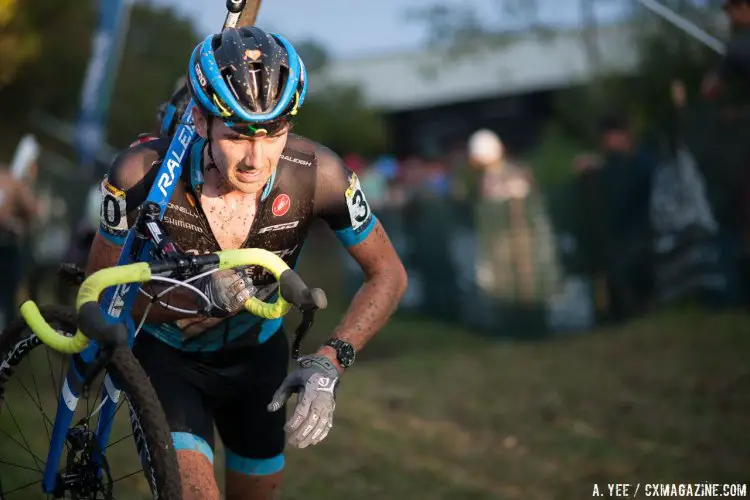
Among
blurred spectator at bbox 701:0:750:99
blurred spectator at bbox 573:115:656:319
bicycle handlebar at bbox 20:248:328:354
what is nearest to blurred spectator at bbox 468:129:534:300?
blurred spectator at bbox 573:115:656:319

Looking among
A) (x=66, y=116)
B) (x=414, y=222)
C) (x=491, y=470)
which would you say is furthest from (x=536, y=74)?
(x=491, y=470)

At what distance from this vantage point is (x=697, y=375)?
9.65 m

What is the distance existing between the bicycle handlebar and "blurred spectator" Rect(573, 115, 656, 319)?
8640 millimetres

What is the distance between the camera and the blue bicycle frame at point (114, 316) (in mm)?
4410

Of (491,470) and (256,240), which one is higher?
(256,240)

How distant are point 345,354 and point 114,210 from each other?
1.05 m

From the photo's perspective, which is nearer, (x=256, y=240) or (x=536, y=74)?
(x=256, y=240)

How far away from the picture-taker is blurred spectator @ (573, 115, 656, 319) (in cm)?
1228

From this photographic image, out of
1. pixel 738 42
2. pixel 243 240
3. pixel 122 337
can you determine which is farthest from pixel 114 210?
pixel 738 42

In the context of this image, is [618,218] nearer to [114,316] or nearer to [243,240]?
[243,240]

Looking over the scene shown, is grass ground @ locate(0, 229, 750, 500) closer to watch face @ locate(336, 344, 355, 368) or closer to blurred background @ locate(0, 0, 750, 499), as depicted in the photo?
blurred background @ locate(0, 0, 750, 499)

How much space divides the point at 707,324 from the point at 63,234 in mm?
12885

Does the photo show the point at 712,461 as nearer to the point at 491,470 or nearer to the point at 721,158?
the point at 491,470

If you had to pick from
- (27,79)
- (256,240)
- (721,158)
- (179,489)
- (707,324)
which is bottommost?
(27,79)
